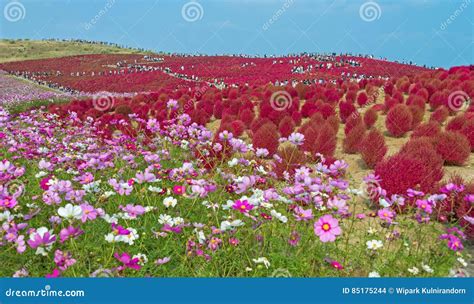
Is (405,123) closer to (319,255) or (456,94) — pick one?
(456,94)

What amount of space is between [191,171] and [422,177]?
2662 millimetres

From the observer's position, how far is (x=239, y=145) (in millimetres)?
3748

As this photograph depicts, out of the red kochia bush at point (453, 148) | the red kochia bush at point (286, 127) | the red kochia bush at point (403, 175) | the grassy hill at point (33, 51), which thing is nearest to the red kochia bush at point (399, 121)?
the red kochia bush at point (453, 148)

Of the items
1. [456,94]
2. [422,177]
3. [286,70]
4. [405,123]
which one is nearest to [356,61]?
[286,70]

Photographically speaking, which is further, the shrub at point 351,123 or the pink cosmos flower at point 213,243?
the shrub at point 351,123

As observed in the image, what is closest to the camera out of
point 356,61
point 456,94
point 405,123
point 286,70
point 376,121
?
point 405,123

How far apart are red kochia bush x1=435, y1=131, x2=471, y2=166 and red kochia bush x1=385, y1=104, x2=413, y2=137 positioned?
1829 mm

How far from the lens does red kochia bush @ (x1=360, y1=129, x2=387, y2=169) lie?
6.24 metres

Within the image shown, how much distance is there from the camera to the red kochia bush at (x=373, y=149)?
6.24m

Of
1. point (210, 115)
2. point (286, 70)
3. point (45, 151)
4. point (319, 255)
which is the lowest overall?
point (319, 255)

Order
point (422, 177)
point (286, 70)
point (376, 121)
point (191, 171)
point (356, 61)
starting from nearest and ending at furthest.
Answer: point (191, 171) < point (422, 177) < point (376, 121) < point (286, 70) < point (356, 61)

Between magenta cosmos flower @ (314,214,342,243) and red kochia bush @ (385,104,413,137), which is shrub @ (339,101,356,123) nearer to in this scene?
red kochia bush @ (385,104,413,137)

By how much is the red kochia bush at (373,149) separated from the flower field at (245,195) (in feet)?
0.09

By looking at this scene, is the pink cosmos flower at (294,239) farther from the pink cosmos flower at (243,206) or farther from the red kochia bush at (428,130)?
the red kochia bush at (428,130)
